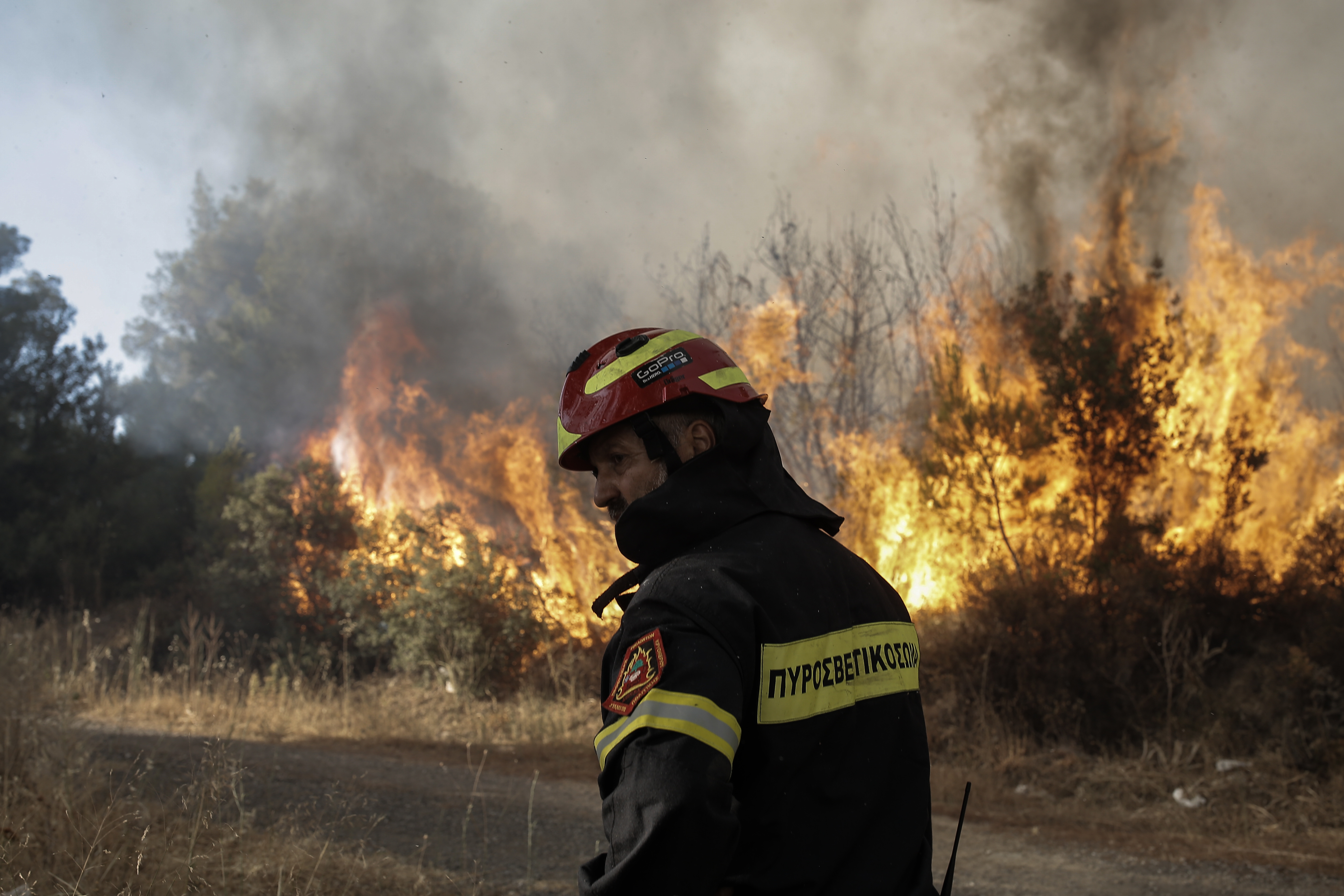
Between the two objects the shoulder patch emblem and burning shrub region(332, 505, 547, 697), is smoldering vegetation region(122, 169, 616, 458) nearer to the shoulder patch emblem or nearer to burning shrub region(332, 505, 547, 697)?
burning shrub region(332, 505, 547, 697)

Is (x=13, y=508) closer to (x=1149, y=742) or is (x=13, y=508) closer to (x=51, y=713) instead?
(x=51, y=713)

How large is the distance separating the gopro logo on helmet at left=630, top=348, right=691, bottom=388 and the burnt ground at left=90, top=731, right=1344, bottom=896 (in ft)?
10.7

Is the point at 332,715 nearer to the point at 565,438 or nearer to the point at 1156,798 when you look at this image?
the point at 1156,798

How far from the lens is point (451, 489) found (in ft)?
60.7

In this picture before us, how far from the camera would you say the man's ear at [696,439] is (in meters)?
2.03

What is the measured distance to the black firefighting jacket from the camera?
1423 millimetres

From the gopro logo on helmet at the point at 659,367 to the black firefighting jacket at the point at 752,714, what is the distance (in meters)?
0.25

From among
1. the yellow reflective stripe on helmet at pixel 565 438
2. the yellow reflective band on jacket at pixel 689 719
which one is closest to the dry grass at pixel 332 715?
the yellow reflective stripe on helmet at pixel 565 438

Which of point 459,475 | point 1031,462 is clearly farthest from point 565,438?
point 459,475

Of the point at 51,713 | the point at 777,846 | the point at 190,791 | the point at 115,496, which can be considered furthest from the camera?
the point at 115,496

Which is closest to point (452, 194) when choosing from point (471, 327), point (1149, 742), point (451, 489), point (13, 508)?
point (471, 327)

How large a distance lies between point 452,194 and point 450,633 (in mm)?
15841

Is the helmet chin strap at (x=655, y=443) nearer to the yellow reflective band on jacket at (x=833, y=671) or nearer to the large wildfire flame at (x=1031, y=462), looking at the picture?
the yellow reflective band on jacket at (x=833, y=671)

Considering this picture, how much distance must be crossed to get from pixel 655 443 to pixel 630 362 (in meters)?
0.22
